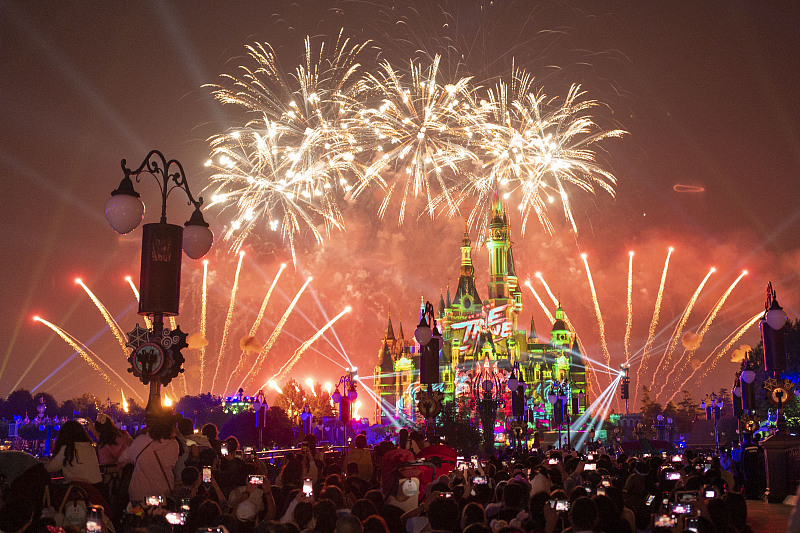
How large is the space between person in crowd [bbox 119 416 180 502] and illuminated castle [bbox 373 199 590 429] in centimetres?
11250

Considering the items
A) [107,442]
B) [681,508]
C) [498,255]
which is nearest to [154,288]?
[107,442]

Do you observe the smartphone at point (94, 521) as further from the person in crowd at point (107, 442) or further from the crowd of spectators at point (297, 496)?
the person in crowd at point (107, 442)

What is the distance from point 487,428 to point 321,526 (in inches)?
1480

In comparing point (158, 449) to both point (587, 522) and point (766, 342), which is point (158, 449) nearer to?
point (587, 522)

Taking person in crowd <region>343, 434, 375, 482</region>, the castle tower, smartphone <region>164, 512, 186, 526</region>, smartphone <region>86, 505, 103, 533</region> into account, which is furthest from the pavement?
the castle tower

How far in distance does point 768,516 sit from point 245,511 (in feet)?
42.8

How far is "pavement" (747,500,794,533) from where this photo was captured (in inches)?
597

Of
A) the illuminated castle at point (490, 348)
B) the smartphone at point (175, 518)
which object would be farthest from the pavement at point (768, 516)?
the illuminated castle at point (490, 348)

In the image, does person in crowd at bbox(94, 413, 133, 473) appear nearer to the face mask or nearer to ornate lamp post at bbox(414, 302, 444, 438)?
the face mask

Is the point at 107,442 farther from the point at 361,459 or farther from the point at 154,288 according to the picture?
the point at 361,459

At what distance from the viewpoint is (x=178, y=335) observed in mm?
12492

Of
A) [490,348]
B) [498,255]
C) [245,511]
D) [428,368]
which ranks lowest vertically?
[245,511]

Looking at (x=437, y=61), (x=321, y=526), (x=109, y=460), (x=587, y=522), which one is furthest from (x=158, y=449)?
(x=437, y=61)

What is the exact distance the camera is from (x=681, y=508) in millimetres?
8438
